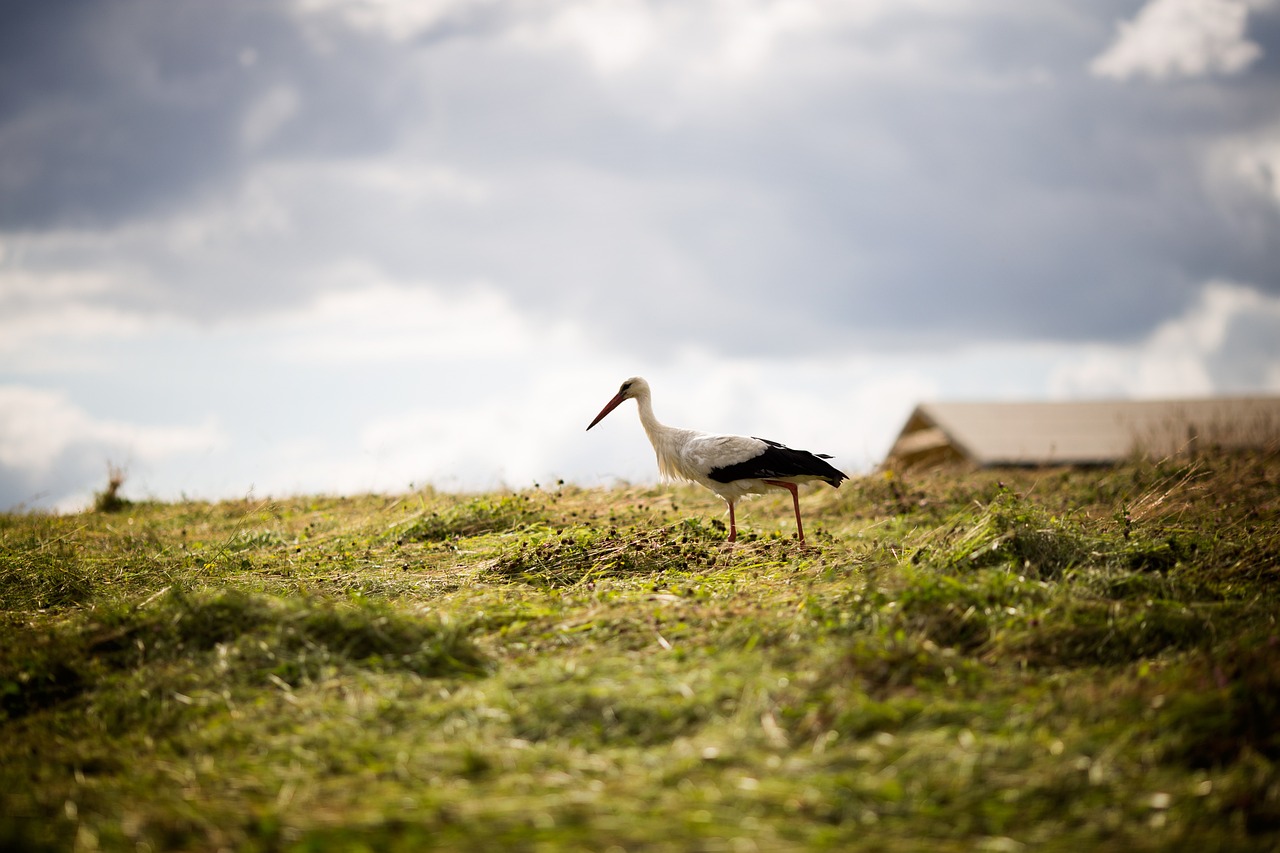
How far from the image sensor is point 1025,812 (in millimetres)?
3574

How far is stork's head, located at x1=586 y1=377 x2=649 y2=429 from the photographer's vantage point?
10281mm

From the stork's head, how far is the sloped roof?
710cm

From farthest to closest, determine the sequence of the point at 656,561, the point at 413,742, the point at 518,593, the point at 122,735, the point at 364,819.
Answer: the point at 656,561 < the point at 518,593 < the point at 122,735 < the point at 413,742 < the point at 364,819

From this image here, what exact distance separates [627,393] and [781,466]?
2237 mm

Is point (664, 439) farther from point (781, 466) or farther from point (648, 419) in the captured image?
point (781, 466)

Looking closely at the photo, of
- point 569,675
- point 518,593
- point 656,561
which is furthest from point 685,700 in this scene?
point 656,561

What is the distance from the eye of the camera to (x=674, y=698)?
4.47 meters

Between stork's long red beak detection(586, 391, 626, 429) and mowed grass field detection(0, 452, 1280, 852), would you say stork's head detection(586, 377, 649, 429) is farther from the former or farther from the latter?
mowed grass field detection(0, 452, 1280, 852)

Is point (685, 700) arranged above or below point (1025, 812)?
above

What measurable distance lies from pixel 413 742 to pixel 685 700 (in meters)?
1.25

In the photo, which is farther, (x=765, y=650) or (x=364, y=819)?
(x=765, y=650)

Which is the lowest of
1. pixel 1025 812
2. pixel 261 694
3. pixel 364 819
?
pixel 1025 812

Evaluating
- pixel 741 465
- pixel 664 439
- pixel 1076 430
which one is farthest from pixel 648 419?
pixel 1076 430

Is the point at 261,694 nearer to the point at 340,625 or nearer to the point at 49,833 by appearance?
the point at 340,625
